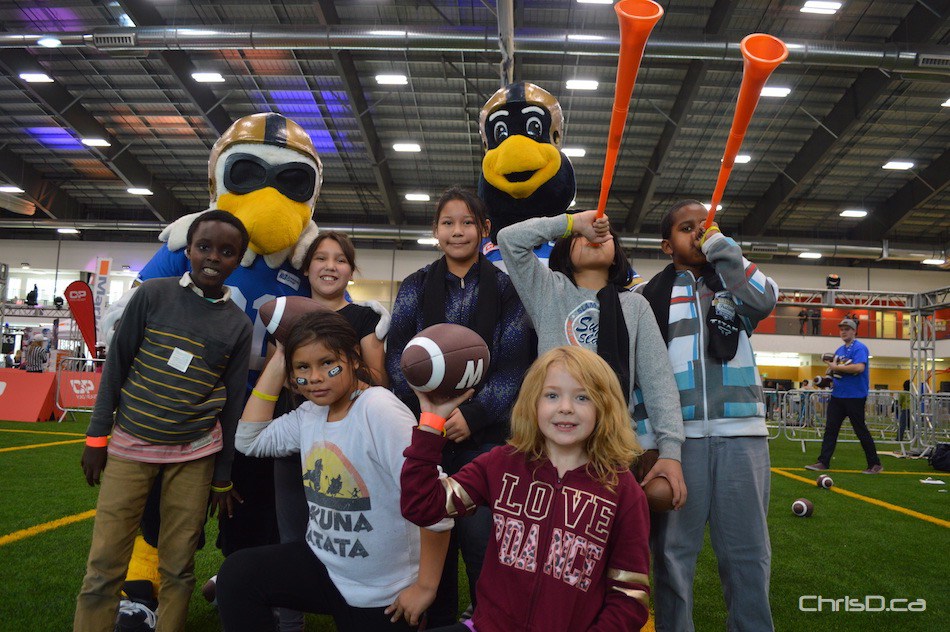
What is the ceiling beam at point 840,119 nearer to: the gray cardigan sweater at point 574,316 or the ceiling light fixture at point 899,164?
the ceiling light fixture at point 899,164

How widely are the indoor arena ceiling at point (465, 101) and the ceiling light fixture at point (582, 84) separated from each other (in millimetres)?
282

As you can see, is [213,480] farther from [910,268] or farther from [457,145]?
[910,268]

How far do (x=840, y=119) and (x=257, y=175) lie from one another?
14.2 m

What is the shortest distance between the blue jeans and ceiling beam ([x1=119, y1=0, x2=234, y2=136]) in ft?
42.5

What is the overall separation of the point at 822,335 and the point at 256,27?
20.5m

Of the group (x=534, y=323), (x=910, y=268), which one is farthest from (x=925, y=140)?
(x=534, y=323)

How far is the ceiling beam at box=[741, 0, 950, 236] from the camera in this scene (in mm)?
10977

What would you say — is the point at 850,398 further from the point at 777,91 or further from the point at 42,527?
the point at 42,527

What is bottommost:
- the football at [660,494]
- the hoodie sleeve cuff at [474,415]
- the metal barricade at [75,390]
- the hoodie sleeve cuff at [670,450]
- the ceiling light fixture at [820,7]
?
the metal barricade at [75,390]

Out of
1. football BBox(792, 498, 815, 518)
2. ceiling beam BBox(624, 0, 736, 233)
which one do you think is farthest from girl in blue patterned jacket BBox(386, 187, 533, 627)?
ceiling beam BBox(624, 0, 736, 233)

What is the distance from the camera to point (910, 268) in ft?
73.0

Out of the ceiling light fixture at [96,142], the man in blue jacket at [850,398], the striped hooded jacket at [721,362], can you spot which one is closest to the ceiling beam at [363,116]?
the ceiling light fixture at [96,142]

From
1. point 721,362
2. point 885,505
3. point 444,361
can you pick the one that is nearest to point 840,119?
point 885,505

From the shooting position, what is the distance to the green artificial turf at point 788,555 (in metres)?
2.76
